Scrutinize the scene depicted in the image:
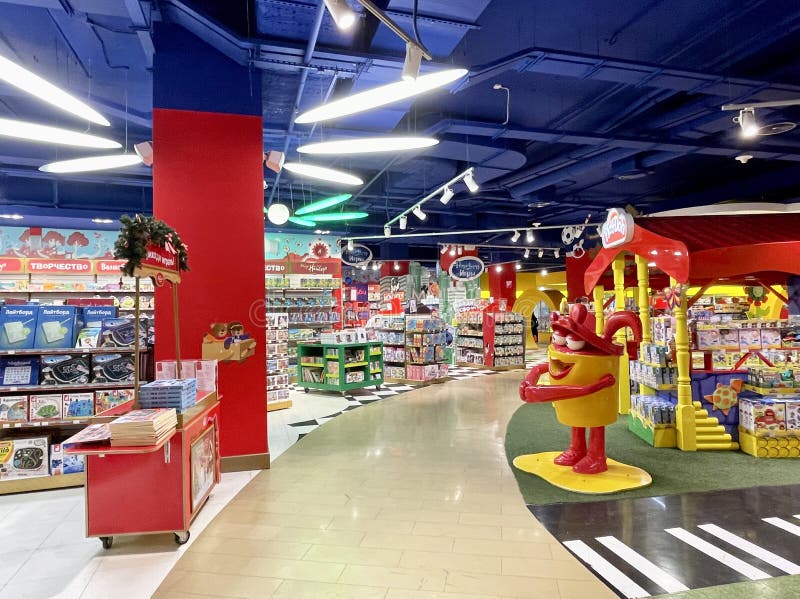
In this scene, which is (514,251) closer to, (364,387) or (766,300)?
(766,300)

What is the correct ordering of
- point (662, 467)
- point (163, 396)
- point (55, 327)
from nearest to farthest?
point (163, 396)
point (55, 327)
point (662, 467)

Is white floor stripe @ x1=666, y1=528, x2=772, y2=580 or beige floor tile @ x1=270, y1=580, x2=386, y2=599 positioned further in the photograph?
white floor stripe @ x1=666, y1=528, x2=772, y2=580

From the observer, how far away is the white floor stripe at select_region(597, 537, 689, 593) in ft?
9.06

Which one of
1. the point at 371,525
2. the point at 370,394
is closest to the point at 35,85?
the point at 371,525

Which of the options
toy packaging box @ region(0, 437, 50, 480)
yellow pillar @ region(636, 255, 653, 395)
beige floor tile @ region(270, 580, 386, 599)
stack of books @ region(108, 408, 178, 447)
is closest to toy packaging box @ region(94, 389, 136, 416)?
toy packaging box @ region(0, 437, 50, 480)

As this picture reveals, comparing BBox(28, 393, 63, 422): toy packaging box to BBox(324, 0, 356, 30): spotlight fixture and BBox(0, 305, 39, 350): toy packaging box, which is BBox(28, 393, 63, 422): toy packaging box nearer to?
BBox(0, 305, 39, 350): toy packaging box

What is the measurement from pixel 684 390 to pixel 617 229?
1960 millimetres

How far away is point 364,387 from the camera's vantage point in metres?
10.1

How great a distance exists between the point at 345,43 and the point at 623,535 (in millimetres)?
5083

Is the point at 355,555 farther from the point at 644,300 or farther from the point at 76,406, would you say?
the point at 644,300

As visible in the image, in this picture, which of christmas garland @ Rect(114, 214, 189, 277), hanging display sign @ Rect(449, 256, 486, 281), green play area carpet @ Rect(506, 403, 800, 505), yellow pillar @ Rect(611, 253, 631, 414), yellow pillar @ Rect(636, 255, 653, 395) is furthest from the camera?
hanging display sign @ Rect(449, 256, 486, 281)

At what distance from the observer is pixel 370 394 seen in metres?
9.56

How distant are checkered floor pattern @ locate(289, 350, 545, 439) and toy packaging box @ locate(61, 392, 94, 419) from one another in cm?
255

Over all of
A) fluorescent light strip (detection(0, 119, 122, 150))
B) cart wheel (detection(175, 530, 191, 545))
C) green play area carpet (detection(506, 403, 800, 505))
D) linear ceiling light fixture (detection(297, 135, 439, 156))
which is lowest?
green play area carpet (detection(506, 403, 800, 505))
